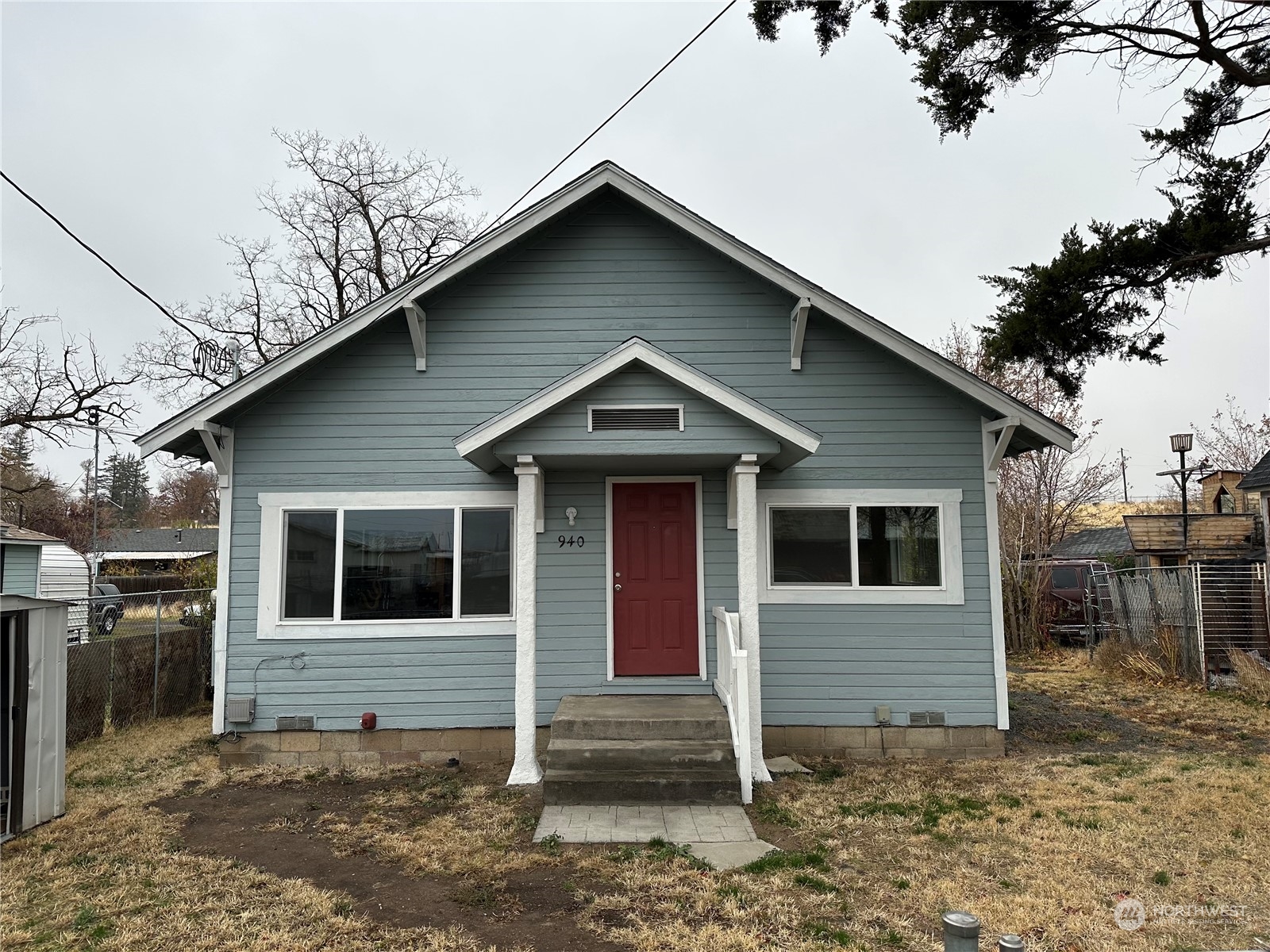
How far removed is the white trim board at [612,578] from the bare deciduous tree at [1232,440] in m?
33.2

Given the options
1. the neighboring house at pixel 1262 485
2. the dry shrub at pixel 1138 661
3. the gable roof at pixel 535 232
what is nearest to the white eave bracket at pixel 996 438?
the gable roof at pixel 535 232

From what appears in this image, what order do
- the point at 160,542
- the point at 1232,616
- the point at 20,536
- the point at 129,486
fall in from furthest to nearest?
the point at 129,486 → the point at 160,542 → the point at 20,536 → the point at 1232,616

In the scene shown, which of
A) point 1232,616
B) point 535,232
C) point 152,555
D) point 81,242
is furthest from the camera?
point 152,555

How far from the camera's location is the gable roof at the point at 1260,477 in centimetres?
1442

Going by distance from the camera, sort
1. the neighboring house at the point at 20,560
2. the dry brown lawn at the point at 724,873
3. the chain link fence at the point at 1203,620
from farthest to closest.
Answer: the neighboring house at the point at 20,560 < the chain link fence at the point at 1203,620 < the dry brown lawn at the point at 724,873

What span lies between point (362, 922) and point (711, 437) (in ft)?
14.4

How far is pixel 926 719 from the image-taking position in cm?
804

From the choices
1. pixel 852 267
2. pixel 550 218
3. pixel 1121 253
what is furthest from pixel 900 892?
pixel 852 267

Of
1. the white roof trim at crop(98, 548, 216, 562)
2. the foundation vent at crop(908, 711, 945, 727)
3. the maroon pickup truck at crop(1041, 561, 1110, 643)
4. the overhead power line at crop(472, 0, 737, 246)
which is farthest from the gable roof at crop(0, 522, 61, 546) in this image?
the white roof trim at crop(98, 548, 216, 562)

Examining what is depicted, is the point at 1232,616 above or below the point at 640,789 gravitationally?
above

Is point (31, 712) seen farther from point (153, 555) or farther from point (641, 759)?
point (153, 555)

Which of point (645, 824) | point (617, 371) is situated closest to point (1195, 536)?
point (617, 371)

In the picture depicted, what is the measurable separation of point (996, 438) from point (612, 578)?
421 centimetres

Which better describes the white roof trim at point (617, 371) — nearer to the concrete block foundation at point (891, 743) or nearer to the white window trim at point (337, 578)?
the white window trim at point (337, 578)
